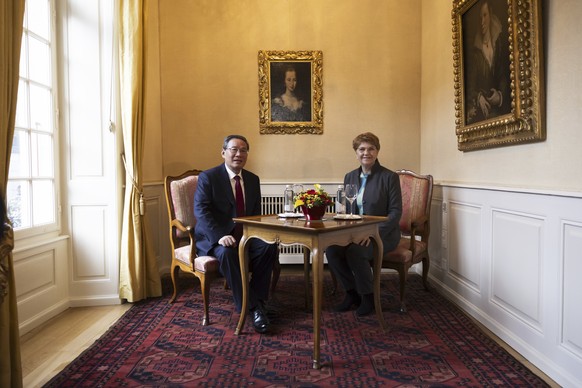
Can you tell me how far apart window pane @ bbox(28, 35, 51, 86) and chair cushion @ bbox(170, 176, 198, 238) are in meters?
1.37

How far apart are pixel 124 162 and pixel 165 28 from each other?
6.50 feet

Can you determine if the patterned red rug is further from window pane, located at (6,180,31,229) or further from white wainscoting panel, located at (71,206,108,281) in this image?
window pane, located at (6,180,31,229)

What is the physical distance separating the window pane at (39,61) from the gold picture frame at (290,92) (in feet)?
7.19

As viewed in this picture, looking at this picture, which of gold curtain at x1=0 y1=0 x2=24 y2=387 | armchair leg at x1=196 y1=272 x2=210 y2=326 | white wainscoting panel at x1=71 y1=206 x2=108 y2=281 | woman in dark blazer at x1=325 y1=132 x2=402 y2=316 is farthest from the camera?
white wainscoting panel at x1=71 y1=206 x2=108 y2=281

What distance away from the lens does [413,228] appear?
3.44 metres

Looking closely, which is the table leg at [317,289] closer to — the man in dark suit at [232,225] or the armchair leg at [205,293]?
the man in dark suit at [232,225]

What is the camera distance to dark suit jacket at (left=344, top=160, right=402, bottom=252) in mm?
3293

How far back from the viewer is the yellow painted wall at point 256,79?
4668mm

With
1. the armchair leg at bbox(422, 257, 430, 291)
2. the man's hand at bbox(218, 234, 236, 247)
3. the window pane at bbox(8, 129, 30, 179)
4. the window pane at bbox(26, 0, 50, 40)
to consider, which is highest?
the window pane at bbox(26, 0, 50, 40)

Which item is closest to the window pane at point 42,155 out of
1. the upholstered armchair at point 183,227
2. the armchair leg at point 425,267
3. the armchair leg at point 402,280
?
the upholstered armchair at point 183,227

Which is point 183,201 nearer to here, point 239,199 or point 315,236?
point 239,199

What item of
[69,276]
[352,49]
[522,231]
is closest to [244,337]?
[69,276]

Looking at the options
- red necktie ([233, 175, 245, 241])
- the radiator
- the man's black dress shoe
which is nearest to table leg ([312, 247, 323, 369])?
the man's black dress shoe

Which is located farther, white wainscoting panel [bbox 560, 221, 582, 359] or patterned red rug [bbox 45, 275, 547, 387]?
patterned red rug [bbox 45, 275, 547, 387]
